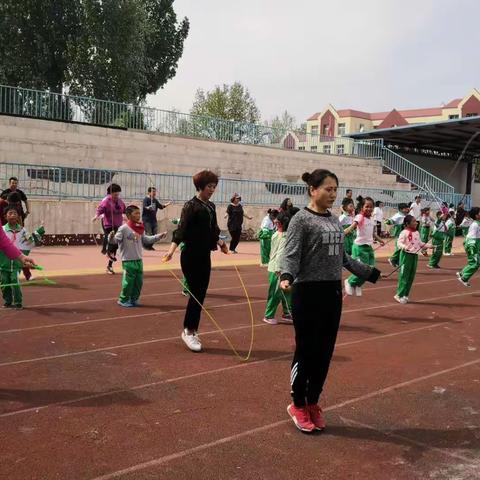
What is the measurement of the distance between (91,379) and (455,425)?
310 centimetres

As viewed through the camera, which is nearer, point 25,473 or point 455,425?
point 25,473

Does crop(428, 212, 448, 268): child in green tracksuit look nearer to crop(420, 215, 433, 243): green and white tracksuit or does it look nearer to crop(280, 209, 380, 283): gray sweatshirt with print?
crop(420, 215, 433, 243): green and white tracksuit

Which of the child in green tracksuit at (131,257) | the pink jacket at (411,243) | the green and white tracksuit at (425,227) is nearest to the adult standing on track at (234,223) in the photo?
the green and white tracksuit at (425,227)

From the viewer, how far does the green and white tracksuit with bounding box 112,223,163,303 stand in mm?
8680

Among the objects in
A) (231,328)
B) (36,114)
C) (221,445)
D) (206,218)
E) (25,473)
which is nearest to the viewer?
(25,473)

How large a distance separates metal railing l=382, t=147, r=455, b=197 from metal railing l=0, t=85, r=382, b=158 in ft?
Result: 8.20

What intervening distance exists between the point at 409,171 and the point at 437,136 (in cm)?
373

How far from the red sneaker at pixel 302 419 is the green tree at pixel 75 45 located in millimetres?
34604

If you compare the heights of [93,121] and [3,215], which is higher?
[93,121]

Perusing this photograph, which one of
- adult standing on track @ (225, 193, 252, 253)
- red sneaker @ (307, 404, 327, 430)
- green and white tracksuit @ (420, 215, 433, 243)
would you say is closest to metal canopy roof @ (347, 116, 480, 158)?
green and white tracksuit @ (420, 215, 433, 243)

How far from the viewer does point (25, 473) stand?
3441mm

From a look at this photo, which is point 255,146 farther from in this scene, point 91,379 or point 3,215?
point 91,379

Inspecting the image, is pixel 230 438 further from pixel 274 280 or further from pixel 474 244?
pixel 474 244

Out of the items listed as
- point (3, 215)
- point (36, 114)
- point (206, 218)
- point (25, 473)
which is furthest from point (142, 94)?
point (25, 473)
